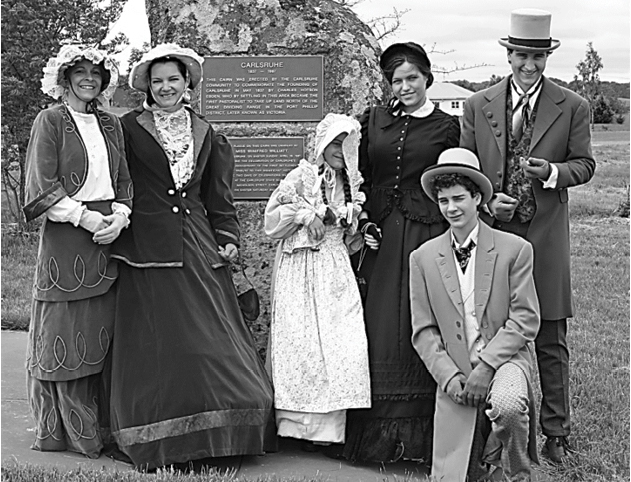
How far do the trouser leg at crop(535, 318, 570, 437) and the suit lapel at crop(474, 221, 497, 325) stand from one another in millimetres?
656

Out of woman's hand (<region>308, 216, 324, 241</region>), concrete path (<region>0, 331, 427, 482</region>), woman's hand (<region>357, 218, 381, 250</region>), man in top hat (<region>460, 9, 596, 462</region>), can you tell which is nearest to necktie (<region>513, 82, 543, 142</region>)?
man in top hat (<region>460, 9, 596, 462</region>)

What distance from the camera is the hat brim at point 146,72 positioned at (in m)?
4.70

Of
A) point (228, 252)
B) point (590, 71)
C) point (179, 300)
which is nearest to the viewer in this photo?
point (179, 300)

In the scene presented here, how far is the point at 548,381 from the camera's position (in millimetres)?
4711

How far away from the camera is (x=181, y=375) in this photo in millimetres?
4484

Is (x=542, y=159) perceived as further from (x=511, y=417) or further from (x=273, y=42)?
(x=273, y=42)

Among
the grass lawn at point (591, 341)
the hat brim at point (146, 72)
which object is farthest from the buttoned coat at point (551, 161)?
the hat brim at point (146, 72)

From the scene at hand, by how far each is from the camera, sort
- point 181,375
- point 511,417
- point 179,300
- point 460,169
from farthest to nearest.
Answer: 1. point 179,300
2. point 181,375
3. point 460,169
4. point 511,417

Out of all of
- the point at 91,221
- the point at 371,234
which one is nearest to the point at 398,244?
the point at 371,234

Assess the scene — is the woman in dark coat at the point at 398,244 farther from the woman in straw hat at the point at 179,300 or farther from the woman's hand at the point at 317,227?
the woman in straw hat at the point at 179,300

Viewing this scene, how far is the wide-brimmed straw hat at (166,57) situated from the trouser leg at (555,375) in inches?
87.8

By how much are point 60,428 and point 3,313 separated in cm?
327

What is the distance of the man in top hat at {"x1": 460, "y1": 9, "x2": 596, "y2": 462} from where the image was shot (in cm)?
459

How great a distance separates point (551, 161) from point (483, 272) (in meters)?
0.81
